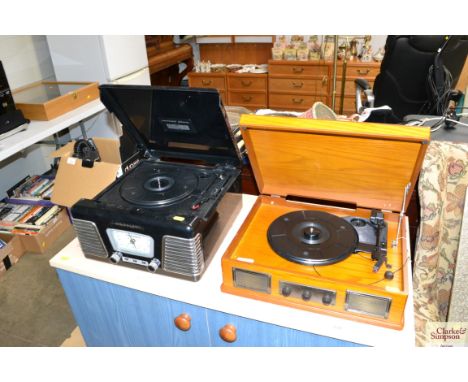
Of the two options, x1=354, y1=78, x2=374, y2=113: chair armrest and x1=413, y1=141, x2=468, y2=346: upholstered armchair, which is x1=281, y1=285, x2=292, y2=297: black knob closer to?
x1=413, y1=141, x2=468, y2=346: upholstered armchair

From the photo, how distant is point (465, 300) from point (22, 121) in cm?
219

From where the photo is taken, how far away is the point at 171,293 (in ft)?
3.25

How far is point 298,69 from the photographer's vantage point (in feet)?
12.2

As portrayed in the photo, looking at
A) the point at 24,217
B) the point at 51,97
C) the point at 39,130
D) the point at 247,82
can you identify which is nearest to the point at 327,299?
the point at 39,130

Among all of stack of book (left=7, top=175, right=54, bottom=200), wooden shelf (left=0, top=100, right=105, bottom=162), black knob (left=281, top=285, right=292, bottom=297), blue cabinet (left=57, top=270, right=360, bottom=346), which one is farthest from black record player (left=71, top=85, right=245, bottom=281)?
stack of book (left=7, top=175, right=54, bottom=200)

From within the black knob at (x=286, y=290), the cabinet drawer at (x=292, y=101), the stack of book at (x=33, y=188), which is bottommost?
the stack of book at (x=33, y=188)

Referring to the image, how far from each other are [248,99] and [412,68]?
78.9 inches

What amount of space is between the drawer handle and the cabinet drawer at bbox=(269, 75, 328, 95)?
10.3 ft

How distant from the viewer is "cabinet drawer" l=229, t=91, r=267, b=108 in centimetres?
400

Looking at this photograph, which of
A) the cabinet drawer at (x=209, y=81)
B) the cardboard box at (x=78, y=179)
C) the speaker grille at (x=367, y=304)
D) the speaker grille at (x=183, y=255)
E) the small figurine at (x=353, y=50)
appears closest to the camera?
the speaker grille at (x=367, y=304)

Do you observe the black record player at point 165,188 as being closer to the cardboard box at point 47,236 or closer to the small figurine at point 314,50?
the cardboard box at point 47,236

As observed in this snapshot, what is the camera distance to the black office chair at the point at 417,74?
2045 mm

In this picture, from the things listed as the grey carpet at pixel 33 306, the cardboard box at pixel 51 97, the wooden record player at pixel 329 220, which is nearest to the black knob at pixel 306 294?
the wooden record player at pixel 329 220
